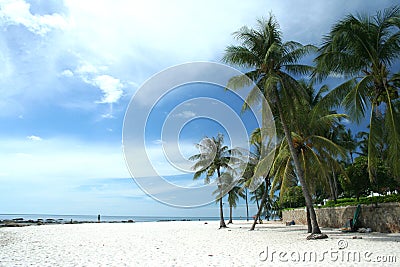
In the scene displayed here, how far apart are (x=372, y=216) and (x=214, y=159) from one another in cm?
1157

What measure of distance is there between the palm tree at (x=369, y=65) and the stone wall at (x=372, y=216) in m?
3.64

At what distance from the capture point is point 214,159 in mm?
24469

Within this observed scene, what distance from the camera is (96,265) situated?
7.51 metres

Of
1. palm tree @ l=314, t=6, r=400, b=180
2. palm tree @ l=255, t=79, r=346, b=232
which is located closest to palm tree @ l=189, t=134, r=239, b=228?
palm tree @ l=255, t=79, r=346, b=232

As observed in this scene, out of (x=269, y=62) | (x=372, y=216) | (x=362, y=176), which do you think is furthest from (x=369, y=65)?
(x=362, y=176)

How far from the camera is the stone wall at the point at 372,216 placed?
14.4 m

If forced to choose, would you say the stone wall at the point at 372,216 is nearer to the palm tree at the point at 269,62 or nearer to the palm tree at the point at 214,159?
the palm tree at the point at 269,62

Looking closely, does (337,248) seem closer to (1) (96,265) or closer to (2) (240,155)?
(1) (96,265)

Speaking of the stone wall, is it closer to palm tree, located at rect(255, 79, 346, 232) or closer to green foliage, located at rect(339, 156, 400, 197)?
palm tree, located at rect(255, 79, 346, 232)

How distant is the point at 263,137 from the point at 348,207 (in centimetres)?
691

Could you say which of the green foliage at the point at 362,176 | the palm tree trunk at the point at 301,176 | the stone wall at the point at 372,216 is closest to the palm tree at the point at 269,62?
the palm tree trunk at the point at 301,176

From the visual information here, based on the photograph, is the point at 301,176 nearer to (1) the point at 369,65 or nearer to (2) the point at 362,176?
(1) the point at 369,65

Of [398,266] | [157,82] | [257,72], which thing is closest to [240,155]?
[257,72]

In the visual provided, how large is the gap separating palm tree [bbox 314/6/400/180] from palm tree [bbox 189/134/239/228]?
12.5 metres
